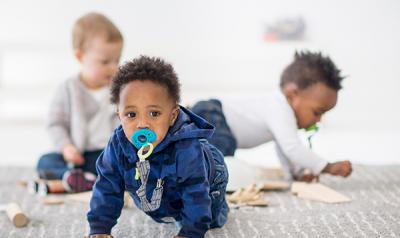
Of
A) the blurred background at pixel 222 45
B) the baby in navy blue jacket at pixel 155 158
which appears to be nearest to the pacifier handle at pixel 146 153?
the baby in navy blue jacket at pixel 155 158

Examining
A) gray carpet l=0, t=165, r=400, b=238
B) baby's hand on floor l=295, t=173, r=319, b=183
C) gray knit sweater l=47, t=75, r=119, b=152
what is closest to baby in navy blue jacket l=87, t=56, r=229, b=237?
gray carpet l=0, t=165, r=400, b=238

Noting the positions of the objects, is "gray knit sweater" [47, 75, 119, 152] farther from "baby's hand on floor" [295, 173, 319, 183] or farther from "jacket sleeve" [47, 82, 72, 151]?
"baby's hand on floor" [295, 173, 319, 183]

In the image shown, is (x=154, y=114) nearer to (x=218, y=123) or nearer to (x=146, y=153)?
(x=146, y=153)

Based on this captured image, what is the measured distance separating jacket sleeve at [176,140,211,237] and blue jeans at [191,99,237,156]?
572mm

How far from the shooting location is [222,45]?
3432 mm

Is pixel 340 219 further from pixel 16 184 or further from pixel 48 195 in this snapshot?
pixel 16 184

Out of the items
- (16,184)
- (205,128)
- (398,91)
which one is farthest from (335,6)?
(205,128)

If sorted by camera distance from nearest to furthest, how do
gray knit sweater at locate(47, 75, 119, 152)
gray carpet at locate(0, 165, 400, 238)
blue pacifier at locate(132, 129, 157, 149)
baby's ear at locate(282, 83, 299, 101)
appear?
1. blue pacifier at locate(132, 129, 157, 149)
2. gray carpet at locate(0, 165, 400, 238)
3. baby's ear at locate(282, 83, 299, 101)
4. gray knit sweater at locate(47, 75, 119, 152)

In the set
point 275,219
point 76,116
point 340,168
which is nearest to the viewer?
point 275,219

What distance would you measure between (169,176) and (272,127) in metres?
0.65

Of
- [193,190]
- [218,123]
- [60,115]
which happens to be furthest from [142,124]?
[60,115]

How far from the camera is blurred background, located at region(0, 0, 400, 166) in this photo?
3330 millimetres

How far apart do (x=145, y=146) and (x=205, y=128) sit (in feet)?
0.40

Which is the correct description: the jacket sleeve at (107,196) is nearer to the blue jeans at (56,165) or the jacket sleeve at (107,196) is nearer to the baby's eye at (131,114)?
the baby's eye at (131,114)
